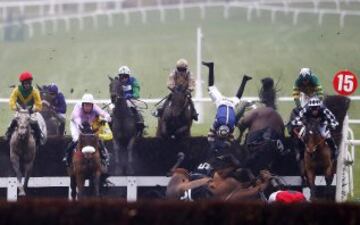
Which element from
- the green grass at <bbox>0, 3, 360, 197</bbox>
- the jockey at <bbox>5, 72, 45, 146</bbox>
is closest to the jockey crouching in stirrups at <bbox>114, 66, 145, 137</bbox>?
the jockey at <bbox>5, 72, 45, 146</bbox>

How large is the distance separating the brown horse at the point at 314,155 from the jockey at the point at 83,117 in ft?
8.51

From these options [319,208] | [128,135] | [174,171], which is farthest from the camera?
[128,135]

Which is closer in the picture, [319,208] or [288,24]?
[319,208]

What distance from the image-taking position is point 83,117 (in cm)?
1816

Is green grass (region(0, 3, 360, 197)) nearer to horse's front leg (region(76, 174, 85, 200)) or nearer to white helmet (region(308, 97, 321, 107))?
horse's front leg (region(76, 174, 85, 200))

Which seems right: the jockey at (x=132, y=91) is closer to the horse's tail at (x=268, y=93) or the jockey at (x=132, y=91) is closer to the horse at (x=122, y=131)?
the horse at (x=122, y=131)

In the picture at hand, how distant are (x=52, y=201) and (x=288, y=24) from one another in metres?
34.7

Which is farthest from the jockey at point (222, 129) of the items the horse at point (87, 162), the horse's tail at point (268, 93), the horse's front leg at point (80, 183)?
the horse's front leg at point (80, 183)

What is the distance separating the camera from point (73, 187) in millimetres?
18203

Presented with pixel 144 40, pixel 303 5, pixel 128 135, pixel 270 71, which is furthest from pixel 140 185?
pixel 303 5

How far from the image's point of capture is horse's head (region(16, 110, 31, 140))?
1819 centimetres

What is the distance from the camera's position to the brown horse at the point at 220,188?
15938mm

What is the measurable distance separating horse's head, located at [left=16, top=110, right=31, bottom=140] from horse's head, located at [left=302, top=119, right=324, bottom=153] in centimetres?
365

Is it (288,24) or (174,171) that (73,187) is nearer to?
(174,171)
